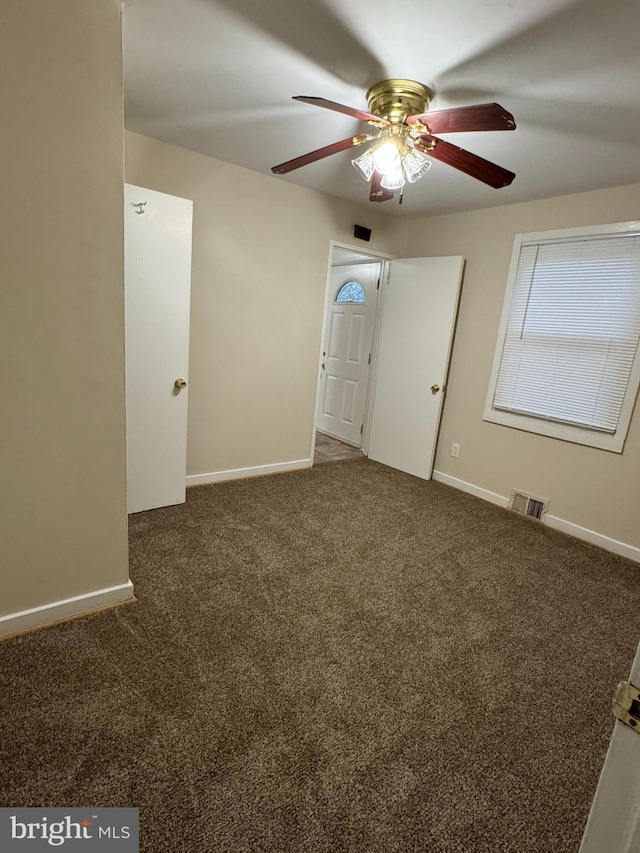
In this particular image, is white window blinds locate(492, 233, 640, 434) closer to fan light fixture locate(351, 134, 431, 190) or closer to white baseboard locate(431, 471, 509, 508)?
white baseboard locate(431, 471, 509, 508)

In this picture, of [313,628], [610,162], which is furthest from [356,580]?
[610,162]

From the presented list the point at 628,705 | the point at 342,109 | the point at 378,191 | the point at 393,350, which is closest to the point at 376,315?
the point at 393,350

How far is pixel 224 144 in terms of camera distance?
270cm

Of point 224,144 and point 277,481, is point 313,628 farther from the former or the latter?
point 224,144

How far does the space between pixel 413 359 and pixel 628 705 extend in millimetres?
3631

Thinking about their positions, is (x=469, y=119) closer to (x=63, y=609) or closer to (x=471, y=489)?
(x=63, y=609)

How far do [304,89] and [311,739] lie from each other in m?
2.69

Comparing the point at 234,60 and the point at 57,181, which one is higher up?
the point at 234,60

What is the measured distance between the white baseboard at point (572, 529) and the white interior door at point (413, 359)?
37 cm

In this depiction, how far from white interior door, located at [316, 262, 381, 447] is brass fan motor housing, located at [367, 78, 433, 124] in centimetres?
244

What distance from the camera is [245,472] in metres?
3.71

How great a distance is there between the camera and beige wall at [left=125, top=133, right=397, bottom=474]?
3020 millimetres

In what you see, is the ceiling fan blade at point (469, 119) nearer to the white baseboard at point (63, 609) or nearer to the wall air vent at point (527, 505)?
the white baseboard at point (63, 609)

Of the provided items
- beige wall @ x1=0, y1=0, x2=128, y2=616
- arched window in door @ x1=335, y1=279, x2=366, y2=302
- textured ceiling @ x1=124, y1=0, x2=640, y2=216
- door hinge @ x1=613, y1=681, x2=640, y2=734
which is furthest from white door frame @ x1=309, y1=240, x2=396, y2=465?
door hinge @ x1=613, y1=681, x2=640, y2=734
